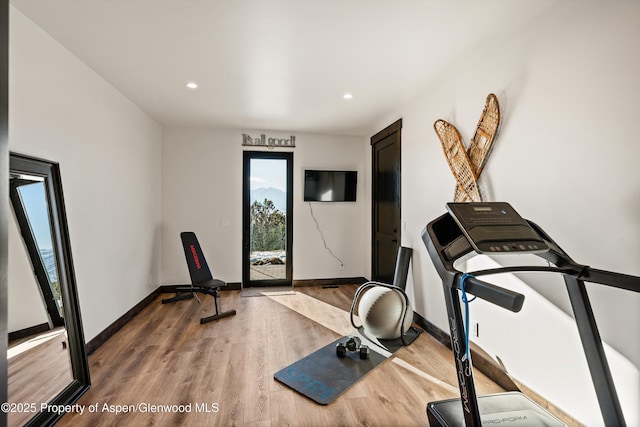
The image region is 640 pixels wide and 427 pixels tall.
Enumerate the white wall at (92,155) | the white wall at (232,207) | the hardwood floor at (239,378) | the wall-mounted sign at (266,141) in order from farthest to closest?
1. the wall-mounted sign at (266,141)
2. the white wall at (232,207)
3. the white wall at (92,155)
4. the hardwood floor at (239,378)

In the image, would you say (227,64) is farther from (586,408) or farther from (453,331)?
(586,408)

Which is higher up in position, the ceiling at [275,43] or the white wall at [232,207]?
the ceiling at [275,43]

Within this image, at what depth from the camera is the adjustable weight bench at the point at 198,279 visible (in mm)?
3545

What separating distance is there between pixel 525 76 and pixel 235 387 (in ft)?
9.42

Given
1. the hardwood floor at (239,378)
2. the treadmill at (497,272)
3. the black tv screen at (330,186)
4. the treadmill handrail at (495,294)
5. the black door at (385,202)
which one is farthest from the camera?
the black tv screen at (330,186)

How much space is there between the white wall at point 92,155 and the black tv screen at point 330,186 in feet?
7.40

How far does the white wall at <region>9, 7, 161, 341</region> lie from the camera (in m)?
1.97

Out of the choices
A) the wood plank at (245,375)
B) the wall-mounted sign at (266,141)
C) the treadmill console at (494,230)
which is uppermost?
the wall-mounted sign at (266,141)

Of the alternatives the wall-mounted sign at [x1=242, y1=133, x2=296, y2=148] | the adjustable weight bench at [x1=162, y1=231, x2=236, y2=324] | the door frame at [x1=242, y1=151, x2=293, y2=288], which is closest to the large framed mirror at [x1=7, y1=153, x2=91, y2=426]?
the adjustable weight bench at [x1=162, y1=231, x2=236, y2=324]

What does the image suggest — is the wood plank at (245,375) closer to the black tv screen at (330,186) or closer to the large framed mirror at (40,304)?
the large framed mirror at (40,304)

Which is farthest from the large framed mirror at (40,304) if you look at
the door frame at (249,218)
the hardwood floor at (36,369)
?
the door frame at (249,218)

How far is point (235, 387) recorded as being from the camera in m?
2.14

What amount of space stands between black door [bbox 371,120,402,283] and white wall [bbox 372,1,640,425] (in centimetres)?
141

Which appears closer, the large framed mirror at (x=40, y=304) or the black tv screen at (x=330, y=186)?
the large framed mirror at (x=40, y=304)
